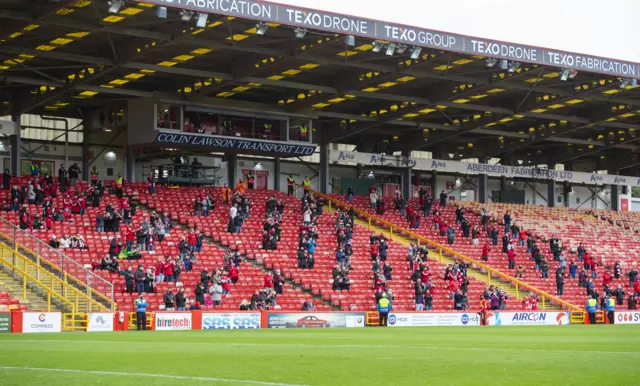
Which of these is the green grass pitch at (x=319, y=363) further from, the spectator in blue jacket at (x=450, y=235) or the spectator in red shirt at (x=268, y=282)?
the spectator in blue jacket at (x=450, y=235)

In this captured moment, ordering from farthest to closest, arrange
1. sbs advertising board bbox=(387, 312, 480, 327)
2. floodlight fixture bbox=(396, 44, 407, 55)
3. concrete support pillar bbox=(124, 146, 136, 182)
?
1. concrete support pillar bbox=(124, 146, 136, 182)
2. floodlight fixture bbox=(396, 44, 407, 55)
3. sbs advertising board bbox=(387, 312, 480, 327)

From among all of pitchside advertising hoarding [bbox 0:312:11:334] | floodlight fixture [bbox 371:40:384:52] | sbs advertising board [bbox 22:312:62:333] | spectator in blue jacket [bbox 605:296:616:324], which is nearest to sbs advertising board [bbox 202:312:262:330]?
sbs advertising board [bbox 22:312:62:333]

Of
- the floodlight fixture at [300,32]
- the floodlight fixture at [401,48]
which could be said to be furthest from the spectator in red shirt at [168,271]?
the floodlight fixture at [401,48]

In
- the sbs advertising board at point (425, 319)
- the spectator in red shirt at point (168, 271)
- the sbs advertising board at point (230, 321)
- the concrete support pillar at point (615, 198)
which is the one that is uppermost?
the concrete support pillar at point (615, 198)

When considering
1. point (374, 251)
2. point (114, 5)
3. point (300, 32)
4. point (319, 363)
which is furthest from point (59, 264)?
point (319, 363)

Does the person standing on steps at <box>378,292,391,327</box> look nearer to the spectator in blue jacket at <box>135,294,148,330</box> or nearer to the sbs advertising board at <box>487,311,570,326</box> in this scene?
the sbs advertising board at <box>487,311,570,326</box>

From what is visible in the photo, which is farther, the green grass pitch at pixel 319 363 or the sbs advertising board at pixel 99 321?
the sbs advertising board at pixel 99 321

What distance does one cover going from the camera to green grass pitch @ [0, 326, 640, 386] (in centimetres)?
1245

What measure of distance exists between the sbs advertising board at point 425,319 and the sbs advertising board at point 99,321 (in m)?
11.4

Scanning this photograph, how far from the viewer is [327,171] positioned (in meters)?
60.0

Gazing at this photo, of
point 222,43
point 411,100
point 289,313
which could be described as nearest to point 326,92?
point 411,100

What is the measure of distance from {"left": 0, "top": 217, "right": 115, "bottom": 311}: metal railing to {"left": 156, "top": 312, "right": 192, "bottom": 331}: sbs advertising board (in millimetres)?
1612

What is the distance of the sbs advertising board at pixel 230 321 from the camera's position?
34.2m

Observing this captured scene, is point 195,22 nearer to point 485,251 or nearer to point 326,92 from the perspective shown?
point 326,92
